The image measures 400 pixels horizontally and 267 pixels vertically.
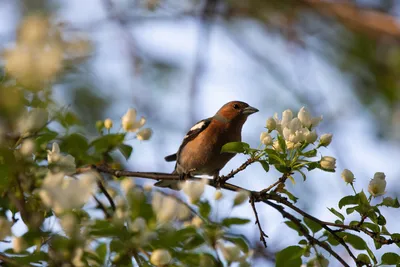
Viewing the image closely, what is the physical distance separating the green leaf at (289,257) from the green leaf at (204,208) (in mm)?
618

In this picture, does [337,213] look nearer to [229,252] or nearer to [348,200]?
[348,200]

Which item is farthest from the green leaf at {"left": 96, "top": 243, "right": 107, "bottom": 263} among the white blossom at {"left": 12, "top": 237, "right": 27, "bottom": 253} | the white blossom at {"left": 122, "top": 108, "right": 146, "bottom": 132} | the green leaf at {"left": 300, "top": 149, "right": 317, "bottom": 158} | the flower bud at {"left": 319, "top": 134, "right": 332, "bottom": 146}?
the flower bud at {"left": 319, "top": 134, "right": 332, "bottom": 146}

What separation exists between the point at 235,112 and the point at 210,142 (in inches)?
29.0

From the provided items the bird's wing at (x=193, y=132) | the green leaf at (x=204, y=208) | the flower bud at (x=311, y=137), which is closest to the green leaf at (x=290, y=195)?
the flower bud at (x=311, y=137)

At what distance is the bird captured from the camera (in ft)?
22.1

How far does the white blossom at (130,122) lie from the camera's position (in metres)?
4.53

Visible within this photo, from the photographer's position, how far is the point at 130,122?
4.55 metres

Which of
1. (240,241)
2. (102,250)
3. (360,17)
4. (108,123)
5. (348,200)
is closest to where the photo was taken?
(240,241)

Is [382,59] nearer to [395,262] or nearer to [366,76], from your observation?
[366,76]

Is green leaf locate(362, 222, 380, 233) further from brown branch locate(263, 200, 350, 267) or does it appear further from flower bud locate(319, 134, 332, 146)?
flower bud locate(319, 134, 332, 146)

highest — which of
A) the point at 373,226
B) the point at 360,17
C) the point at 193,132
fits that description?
the point at 360,17

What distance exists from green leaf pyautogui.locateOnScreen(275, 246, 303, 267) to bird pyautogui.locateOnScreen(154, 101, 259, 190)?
308cm

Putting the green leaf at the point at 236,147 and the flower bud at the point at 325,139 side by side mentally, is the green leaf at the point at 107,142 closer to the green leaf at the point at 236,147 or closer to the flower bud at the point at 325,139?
the green leaf at the point at 236,147

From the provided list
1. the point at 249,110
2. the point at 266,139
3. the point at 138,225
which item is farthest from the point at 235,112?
the point at 138,225
